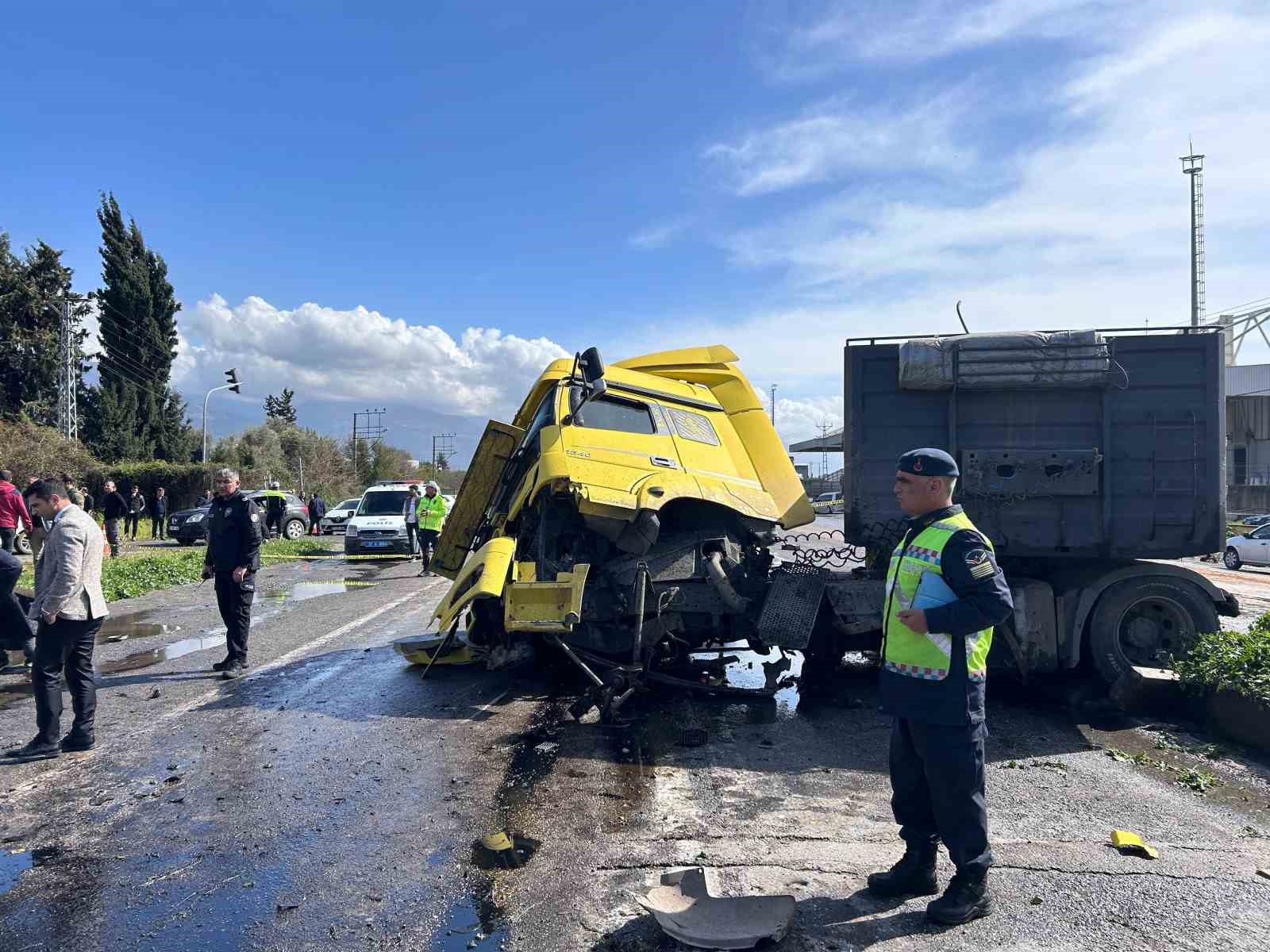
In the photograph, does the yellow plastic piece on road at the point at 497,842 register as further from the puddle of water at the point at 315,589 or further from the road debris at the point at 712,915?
the puddle of water at the point at 315,589

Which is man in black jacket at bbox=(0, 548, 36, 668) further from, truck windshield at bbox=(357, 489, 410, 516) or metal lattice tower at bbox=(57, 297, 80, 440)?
metal lattice tower at bbox=(57, 297, 80, 440)

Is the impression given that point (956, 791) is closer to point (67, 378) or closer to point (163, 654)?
point (163, 654)

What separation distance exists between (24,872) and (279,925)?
52.0 inches

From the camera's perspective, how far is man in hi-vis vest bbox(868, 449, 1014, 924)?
3230 millimetres

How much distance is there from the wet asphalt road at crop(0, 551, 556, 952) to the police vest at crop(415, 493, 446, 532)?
7911 millimetres

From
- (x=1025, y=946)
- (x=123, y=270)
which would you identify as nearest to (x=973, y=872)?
(x=1025, y=946)

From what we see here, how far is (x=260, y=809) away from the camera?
431 cm

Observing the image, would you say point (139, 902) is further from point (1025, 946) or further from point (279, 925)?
point (1025, 946)

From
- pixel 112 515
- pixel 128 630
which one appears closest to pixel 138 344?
pixel 112 515

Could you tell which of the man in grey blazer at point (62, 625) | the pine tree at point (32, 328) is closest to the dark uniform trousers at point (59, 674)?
the man in grey blazer at point (62, 625)

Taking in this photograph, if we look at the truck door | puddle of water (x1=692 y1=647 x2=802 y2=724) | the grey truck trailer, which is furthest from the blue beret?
the truck door

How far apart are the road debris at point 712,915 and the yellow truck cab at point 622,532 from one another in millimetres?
2476

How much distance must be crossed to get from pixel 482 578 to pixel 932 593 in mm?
3328

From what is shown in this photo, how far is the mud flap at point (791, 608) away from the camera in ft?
20.0
